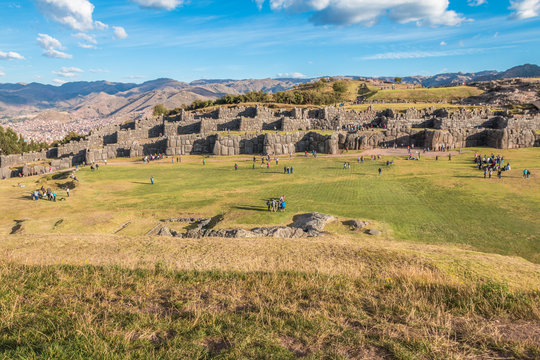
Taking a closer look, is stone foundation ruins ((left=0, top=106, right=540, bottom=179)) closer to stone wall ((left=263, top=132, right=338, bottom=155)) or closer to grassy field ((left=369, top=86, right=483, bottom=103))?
stone wall ((left=263, top=132, right=338, bottom=155))

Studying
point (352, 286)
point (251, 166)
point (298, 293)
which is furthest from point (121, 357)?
point (251, 166)

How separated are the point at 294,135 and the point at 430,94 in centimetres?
7503

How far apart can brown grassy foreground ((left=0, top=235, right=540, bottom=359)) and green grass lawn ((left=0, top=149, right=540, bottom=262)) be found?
1197 centimetres

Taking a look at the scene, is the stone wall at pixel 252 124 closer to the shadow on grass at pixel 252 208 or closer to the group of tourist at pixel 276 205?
the shadow on grass at pixel 252 208

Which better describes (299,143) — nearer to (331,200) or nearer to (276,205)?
(331,200)

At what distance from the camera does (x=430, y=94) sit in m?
113

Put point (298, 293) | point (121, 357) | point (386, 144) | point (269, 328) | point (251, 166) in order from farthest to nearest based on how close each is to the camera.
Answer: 1. point (386, 144)
2. point (251, 166)
3. point (298, 293)
4. point (269, 328)
5. point (121, 357)

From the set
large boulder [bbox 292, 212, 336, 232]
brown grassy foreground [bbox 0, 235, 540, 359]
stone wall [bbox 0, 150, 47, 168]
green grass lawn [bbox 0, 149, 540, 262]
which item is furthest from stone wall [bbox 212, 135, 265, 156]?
brown grassy foreground [bbox 0, 235, 540, 359]

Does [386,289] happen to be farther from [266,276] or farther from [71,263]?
[71,263]

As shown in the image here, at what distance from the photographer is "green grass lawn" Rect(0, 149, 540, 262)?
23.9 metres

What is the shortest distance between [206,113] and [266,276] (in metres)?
87.7

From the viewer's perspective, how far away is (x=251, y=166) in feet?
179

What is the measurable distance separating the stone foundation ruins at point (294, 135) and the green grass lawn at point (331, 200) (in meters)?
14.7

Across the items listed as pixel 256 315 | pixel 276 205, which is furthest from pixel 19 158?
pixel 256 315
